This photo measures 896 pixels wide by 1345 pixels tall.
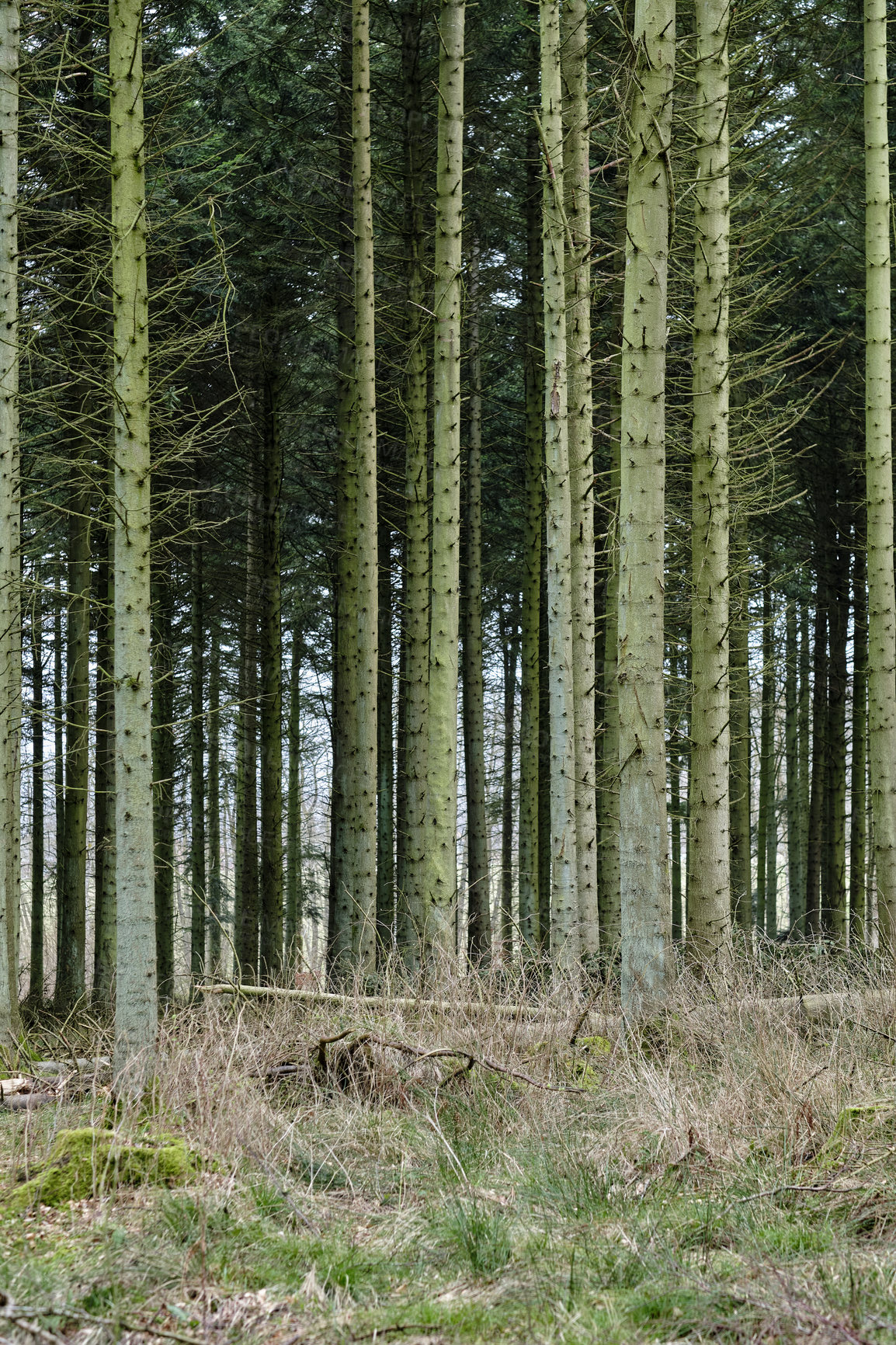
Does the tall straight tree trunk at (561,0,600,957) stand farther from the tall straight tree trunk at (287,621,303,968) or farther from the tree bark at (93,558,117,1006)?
the tall straight tree trunk at (287,621,303,968)

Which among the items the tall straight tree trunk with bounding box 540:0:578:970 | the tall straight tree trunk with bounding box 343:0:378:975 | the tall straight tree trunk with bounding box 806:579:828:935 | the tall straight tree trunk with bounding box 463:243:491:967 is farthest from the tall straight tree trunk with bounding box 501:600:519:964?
the tall straight tree trunk with bounding box 540:0:578:970

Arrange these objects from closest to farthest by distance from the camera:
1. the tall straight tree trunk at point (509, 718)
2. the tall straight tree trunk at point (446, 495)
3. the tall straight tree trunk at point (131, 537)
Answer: the tall straight tree trunk at point (131, 537) → the tall straight tree trunk at point (446, 495) → the tall straight tree trunk at point (509, 718)

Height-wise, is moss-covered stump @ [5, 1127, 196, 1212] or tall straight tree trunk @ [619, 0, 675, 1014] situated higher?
tall straight tree trunk @ [619, 0, 675, 1014]

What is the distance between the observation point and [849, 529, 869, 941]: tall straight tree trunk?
1658 cm

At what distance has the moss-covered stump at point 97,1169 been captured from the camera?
4.08 metres

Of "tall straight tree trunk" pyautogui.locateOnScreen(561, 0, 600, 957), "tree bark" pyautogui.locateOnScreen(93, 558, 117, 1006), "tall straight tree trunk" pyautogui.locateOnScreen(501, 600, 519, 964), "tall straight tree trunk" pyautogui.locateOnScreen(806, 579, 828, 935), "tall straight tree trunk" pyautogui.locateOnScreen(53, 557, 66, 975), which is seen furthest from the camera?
"tall straight tree trunk" pyautogui.locateOnScreen(501, 600, 519, 964)

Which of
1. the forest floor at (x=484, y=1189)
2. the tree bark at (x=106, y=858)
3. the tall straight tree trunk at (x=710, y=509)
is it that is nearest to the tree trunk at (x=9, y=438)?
the tree bark at (x=106, y=858)

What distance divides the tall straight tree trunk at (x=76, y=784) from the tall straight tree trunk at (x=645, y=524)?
593 cm

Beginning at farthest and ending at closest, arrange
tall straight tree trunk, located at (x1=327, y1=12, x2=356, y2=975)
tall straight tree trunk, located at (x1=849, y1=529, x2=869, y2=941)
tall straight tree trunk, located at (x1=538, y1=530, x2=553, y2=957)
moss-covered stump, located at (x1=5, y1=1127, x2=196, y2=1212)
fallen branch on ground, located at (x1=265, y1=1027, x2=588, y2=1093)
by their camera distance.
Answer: tall straight tree trunk, located at (x1=538, y1=530, x2=553, y2=957) → tall straight tree trunk, located at (x1=849, y1=529, x2=869, y2=941) → tall straight tree trunk, located at (x1=327, y1=12, x2=356, y2=975) → fallen branch on ground, located at (x1=265, y1=1027, x2=588, y2=1093) → moss-covered stump, located at (x1=5, y1=1127, x2=196, y2=1212)

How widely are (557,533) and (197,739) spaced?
33.2ft

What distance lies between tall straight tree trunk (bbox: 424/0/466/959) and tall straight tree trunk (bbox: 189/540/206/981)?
643 cm

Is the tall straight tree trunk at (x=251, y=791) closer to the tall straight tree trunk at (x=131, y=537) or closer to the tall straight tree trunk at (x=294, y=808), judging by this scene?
the tall straight tree trunk at (x=294, y=808)

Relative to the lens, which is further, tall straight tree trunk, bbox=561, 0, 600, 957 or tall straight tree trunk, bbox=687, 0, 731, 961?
tall straight tree trunk, bbox=561, 0, 600, 957

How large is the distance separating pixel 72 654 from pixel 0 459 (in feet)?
16.1
